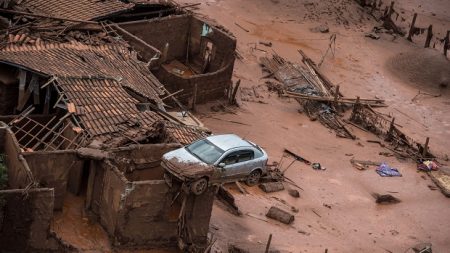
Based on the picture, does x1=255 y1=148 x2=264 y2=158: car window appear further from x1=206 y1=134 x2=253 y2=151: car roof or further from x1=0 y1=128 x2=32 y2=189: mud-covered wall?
x1=0 y1=128 x2=32 y2=189: mud-covered wall

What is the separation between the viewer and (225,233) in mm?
21797

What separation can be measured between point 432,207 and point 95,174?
13392mm

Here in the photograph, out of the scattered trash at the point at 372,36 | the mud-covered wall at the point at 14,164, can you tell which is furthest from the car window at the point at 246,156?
the scattered trash at the point at 372,36

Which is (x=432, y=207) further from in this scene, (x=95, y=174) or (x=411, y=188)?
(x=95, y=174)

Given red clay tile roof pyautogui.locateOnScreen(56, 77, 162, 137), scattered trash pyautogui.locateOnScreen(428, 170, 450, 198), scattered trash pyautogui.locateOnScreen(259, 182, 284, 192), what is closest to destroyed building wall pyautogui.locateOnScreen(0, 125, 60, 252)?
red clay tile roof pyautogui.locateOnScreen(56, 77, 162, 137)

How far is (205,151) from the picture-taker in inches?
901

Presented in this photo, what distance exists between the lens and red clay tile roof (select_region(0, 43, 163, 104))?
23764mm

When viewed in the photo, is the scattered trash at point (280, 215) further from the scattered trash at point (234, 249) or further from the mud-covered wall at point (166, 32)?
the mud-covered wall at point (166, 32)

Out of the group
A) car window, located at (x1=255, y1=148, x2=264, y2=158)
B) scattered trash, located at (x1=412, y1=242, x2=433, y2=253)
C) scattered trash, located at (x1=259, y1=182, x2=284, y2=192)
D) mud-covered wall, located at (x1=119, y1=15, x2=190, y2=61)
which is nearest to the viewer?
scattered trash, located at (x1=412, y1=242, x2=433, y2=253)

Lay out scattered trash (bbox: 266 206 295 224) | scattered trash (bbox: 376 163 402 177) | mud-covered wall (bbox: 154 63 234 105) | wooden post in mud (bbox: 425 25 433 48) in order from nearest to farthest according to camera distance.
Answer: scattered trash (bbox: 266 206 295 224)
mud-covered wall (bbox: 154 63 234 105)
scattered trash (bbox: 376 163 402 177)
wooden post in mud (bbox: 425 25 433 48)

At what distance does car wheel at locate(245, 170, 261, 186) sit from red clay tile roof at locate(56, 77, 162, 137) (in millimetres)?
3993

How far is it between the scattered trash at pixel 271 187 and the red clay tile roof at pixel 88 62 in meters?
4.49

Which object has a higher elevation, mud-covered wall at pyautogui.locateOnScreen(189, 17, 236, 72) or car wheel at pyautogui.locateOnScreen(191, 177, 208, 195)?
car wheel at pyautogui.locateOnScreen(191, 177, 208, 195)

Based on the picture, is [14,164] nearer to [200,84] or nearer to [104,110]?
[104,110]
